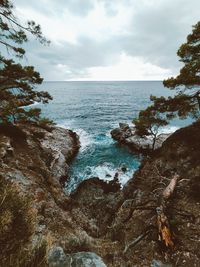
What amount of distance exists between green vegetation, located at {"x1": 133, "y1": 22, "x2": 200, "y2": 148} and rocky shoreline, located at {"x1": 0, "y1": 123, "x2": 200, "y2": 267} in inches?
80.7

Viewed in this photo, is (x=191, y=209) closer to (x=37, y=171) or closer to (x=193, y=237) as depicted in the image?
(x=193, y=237)

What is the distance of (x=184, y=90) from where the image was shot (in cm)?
1736

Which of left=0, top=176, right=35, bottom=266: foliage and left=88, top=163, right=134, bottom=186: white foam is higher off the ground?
left=0, top=176, right=35, bottom=266: foliage

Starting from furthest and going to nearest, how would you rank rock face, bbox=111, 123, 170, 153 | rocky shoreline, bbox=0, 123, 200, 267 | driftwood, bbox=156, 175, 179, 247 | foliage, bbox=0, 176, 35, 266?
rock face, bbox=111, 123, 170, 153 < driftwood, bbox=156, 175, 179, 247 < rocky shoreline, bbox=0, 123, 200, 267 < foliage, bbox=0, 176, 35, 266

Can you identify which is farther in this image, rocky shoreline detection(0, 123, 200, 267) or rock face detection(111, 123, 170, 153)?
rock face detection(111, 123, 170, 153)

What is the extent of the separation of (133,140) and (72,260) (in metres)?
26.9

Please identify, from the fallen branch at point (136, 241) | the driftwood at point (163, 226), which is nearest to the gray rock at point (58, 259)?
the fallen branch at point (136, 241)

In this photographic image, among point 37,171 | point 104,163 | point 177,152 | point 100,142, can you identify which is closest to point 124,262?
point 37,171

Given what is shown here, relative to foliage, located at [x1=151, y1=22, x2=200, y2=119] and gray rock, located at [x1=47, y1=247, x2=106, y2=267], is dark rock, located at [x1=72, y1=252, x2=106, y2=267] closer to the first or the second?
gray rock, located at [x1=47, y1=247, x2=106, y2=267]

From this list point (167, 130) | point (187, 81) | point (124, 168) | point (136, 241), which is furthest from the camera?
point (167, 130)

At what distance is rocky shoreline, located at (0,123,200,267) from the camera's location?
8953 mm

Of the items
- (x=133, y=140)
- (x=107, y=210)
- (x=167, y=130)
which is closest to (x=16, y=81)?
(x=107, y=210)

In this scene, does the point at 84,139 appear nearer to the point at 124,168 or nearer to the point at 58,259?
the point at 124,168

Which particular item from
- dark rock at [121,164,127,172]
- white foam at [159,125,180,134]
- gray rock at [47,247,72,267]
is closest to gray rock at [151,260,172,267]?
gray rock at [47,247,72,267]
